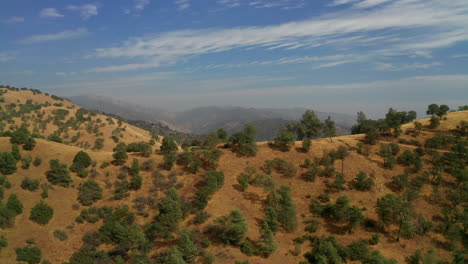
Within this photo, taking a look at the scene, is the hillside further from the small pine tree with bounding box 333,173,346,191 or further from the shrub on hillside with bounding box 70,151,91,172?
the shrub on hillside with bounding box 70,151,91,172

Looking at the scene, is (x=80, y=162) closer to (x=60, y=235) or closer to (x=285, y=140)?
(x=60, y=235)

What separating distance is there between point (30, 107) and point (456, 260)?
191m

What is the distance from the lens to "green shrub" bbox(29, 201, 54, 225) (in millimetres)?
43406

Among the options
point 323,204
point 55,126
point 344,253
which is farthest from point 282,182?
point 55,126

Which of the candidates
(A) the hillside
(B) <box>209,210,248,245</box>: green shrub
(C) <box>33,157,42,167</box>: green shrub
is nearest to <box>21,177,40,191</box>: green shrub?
(A) the hillside

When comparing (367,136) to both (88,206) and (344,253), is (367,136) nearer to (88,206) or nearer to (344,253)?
(344,253)

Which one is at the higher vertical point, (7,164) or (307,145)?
(307,145)

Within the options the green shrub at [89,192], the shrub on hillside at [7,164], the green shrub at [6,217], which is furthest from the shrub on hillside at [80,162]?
the green shrub at [6,217]

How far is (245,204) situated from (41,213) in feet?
124

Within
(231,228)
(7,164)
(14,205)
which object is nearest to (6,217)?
(14,205)

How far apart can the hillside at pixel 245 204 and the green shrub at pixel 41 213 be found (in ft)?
3.48

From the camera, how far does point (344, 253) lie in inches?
1447

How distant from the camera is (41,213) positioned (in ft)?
144

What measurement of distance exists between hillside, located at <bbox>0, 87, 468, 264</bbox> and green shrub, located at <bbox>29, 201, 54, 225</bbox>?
1.06m
